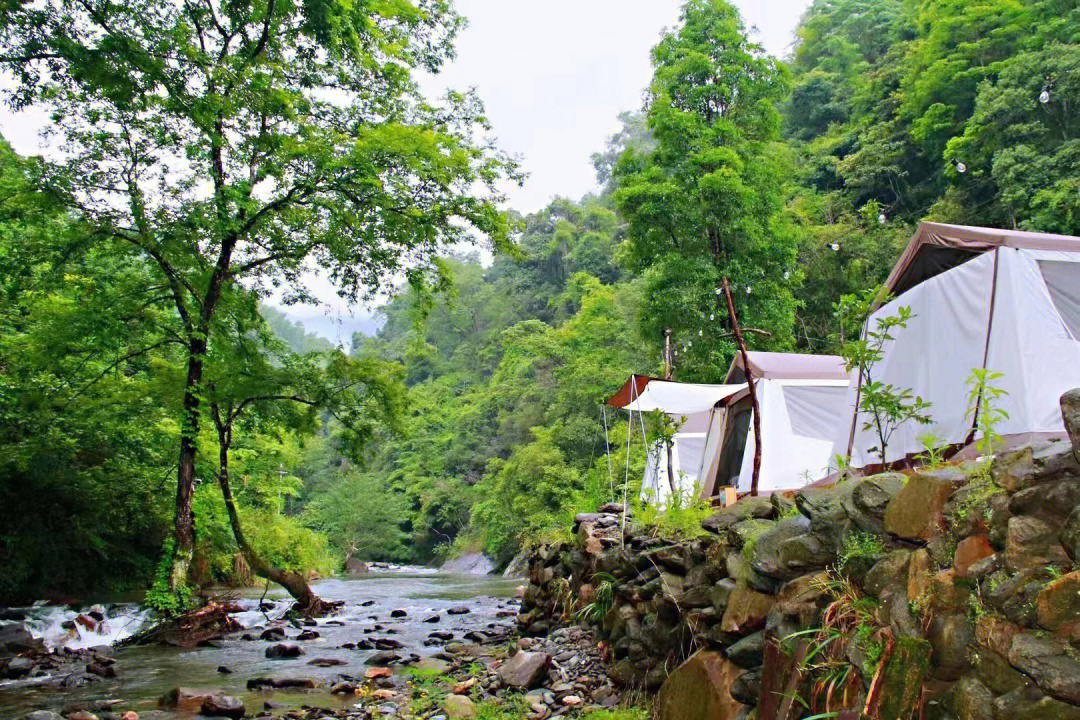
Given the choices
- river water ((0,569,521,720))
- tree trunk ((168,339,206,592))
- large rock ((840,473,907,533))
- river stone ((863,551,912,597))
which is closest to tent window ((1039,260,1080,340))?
large rock ((840,473,907,533))

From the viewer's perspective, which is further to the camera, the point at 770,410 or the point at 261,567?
the point at 261,567

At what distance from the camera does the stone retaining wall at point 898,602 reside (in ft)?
8.99

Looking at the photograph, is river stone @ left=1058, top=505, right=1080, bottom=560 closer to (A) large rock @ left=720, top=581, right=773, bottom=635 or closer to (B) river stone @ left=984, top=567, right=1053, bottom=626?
(B) river stone @ left=984, top=567, right=1053, bottom=626

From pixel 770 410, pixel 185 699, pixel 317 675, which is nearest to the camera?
pixel 185 699

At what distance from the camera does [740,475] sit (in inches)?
428

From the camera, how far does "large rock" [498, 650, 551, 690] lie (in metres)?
6.75

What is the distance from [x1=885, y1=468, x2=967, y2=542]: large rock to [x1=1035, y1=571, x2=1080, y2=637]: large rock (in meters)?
0.72

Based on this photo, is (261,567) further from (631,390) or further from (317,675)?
(631,390)

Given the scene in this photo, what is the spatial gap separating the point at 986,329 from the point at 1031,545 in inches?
153

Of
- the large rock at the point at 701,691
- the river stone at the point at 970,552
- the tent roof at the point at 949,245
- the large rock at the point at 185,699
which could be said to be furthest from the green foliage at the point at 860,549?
the large rock at the point at 185,699

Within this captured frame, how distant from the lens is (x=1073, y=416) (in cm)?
277

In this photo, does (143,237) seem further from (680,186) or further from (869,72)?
(869,72)

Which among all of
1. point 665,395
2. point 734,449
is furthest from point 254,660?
point 734,449

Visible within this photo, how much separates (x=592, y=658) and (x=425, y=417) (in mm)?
45367
